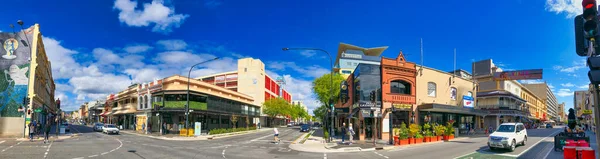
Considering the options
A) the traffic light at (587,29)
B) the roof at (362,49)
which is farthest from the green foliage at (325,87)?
the roof at (362,49)

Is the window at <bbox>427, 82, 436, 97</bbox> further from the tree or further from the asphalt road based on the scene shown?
the tree

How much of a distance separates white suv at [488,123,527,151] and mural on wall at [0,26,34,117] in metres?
42.4

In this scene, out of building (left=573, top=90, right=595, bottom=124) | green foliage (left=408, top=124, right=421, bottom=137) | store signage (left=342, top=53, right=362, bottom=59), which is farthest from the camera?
store signage (left=342, top=53, right=362, bottom=59)

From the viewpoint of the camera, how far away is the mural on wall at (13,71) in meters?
35.2

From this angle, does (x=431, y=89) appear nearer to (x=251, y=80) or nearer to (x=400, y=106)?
(x=400, y=106)

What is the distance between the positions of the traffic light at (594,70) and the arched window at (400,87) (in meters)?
26.8

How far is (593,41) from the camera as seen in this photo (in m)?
6.69

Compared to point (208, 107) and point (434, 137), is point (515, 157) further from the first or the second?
point (208, 107)

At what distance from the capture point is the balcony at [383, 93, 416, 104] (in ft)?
107

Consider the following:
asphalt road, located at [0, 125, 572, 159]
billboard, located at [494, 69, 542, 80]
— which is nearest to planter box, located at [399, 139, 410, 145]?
asphalt road, located at [0, 125, 572, 159]

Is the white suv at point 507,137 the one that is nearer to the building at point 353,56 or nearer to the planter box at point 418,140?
the planter box at point 418,140

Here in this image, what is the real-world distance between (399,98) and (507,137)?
1403 cm

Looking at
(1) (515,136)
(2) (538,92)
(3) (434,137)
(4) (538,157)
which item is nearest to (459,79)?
(3) (434,137)

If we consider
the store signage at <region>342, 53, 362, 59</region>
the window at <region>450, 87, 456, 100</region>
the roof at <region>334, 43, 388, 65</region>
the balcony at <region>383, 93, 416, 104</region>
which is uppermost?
the roof at <region>334, 43, 388, 65</region>
